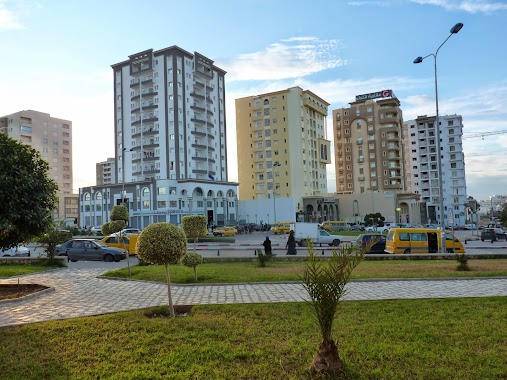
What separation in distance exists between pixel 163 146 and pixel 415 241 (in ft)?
178

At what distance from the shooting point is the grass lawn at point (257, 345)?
17.7 ft

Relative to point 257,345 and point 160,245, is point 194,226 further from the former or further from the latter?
point 257,345

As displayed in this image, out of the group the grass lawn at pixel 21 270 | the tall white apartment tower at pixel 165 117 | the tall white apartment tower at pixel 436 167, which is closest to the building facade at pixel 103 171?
the tall white apartment tower at pixel 165 117

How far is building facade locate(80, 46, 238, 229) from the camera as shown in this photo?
67.6m

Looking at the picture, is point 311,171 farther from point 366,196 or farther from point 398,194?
point 398,194

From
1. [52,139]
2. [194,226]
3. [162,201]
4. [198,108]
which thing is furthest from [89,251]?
[52,139]

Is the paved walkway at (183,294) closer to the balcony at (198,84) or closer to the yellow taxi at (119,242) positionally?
the yellow taxi at (119,242)

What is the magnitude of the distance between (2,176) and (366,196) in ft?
257

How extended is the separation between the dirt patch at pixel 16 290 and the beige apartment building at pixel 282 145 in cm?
6761

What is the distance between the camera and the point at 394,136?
88250mm

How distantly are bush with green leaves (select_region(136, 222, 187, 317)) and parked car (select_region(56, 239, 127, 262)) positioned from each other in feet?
50.8

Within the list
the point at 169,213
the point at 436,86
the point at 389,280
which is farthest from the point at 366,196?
the point at 389,280

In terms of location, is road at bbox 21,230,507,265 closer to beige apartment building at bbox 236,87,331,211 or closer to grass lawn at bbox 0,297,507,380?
grass lawn at bbox 0,297,507,380

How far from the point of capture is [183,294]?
447 inches
